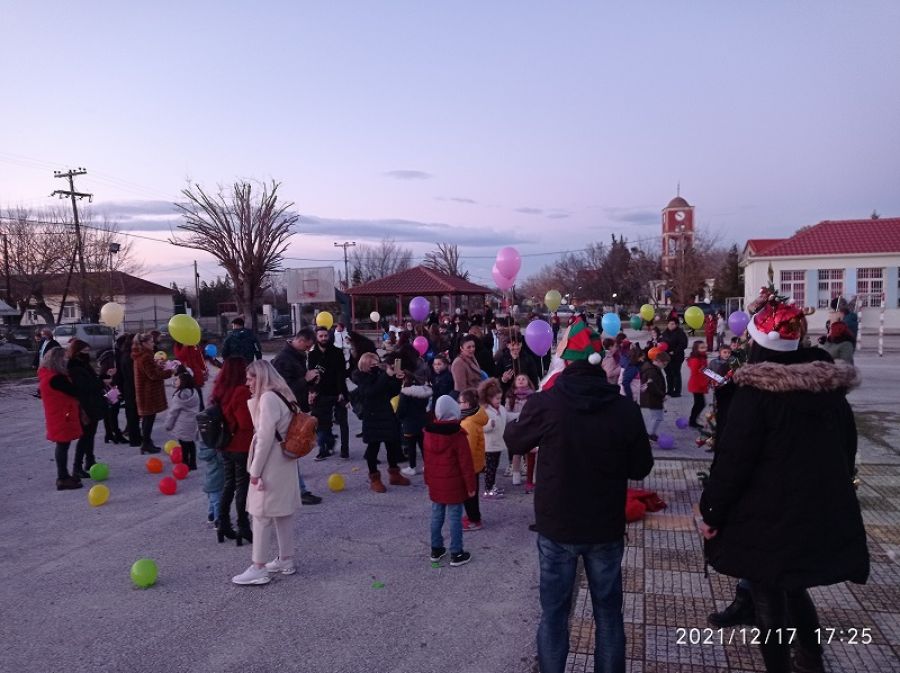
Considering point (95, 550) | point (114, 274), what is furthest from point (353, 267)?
point (95, 550)

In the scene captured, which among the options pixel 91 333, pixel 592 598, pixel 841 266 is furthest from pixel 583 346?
pixel 841 266

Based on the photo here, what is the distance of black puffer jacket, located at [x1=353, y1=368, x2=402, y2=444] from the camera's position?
22.2 feet

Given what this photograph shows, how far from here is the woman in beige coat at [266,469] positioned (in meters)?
4.42

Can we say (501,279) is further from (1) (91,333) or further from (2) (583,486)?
(1) (91,333)

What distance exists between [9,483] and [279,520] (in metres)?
5.01

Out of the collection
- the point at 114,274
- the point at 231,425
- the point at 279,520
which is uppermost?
the point at 114,274

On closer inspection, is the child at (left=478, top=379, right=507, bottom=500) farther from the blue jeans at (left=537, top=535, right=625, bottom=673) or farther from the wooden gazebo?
the wooden gazebo

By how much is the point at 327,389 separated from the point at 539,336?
3.05m

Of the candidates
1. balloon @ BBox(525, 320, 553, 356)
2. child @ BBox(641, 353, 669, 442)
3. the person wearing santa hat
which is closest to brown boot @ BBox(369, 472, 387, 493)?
balloon @ BBox(525, 320, 553, 356)

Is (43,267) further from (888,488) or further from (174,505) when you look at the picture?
(888,488)

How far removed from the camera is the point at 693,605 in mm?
4012

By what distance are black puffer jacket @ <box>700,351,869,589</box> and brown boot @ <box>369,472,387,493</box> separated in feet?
14.5

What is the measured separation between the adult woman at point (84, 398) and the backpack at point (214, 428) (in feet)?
10.2

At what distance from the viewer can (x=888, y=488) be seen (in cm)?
627
